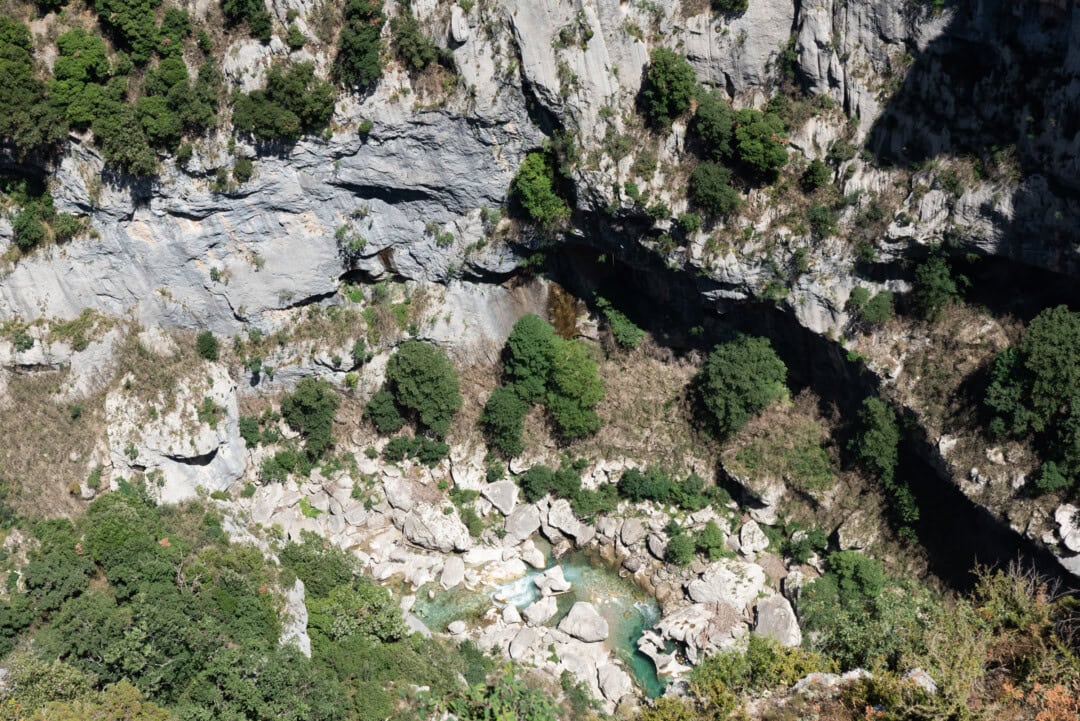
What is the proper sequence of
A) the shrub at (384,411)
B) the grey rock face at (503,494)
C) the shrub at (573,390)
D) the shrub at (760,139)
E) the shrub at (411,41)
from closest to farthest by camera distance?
1. the shrub at (760,139)
2. the shrub at (411,41)
3. the shrub at (573,390)
4. the grey rock face at (503,494)
5. the shrub at (384,411)

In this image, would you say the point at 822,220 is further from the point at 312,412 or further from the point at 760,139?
the point at 312,412

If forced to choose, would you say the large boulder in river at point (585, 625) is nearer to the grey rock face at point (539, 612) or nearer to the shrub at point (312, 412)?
the grey rock face at point (539, 612)

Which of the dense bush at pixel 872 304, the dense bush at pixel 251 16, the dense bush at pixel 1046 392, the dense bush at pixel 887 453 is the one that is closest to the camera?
the dense bush at pixel 1046 392

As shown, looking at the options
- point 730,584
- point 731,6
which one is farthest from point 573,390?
point 731,6

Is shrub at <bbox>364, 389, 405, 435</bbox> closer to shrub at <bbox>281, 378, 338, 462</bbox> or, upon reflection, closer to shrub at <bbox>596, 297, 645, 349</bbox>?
shrub at <bbox>281, 378, 338, 462</bbox>

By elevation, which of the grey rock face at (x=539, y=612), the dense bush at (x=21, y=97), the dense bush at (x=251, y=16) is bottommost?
the grey rock face at (x=539, y=612)

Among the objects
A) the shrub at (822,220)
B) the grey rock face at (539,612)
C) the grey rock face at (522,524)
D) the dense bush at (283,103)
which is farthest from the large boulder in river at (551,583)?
the dense bush at (283,103)

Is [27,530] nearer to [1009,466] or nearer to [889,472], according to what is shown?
[889,472]
